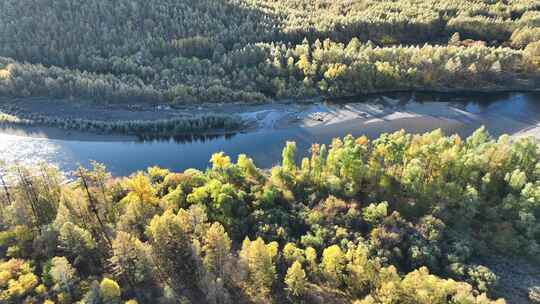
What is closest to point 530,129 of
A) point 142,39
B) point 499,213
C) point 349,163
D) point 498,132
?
point 498,132

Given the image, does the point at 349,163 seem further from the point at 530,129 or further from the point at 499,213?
the point at 530,129

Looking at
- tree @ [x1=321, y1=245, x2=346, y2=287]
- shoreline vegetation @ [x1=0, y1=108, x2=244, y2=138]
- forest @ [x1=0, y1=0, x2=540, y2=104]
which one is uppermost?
forest @ [x1=0, y1=0, x2=540, y2=104]

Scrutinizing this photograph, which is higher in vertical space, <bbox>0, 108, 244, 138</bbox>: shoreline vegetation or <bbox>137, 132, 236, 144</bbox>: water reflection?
<bbox>0, 108, 244, 138</bbox>: shoreline vegetation

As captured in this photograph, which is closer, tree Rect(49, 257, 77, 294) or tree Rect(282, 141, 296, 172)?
tree Rect(49, 257, 77, 294)

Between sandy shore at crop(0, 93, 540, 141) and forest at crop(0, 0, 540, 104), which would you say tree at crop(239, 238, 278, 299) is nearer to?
sandy shore at crop(0, 93, 540, 141)

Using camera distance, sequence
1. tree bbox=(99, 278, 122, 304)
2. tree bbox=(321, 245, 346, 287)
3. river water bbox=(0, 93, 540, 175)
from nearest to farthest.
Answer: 1. tree bbox=(99, 278, 122, 304)
2. tree bbox=(321, 245, 346, 287)
3. river water bbox=(0, 93, 540, 175)

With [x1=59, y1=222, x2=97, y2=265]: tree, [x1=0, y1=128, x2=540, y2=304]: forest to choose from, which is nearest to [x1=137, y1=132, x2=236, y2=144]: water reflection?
[x1=0, y1=128, x2=540, y2=304]: forest

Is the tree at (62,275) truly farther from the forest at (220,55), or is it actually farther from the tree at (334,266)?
the forest at (220,55)
